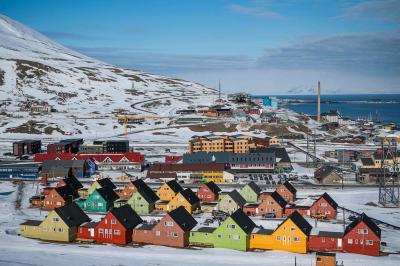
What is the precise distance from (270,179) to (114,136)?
64933 mm

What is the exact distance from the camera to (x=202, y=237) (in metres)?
39.5

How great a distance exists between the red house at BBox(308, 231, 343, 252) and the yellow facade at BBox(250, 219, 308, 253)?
0.91 metres

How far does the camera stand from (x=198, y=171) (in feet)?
234

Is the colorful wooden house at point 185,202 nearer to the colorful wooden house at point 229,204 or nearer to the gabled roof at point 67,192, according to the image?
the colorful wooden house at point 229,204

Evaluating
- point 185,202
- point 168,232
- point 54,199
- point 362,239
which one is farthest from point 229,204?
point 54,199

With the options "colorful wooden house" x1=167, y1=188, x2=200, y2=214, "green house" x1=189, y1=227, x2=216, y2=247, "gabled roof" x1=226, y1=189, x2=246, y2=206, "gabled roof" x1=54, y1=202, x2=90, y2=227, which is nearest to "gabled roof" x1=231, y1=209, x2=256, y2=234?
"green house" x1=189, y1=227, x2=216, y2=247

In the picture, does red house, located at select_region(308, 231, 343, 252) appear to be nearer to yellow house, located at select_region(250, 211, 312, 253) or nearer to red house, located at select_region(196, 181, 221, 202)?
yellow house, located at select_region(250, 211, 312, 253)

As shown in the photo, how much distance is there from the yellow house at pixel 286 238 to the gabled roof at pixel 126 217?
1123 centimetres

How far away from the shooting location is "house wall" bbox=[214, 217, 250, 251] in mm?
38125

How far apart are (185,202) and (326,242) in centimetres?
1801

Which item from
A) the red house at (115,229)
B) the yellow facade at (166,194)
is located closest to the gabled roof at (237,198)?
the yellow facade at (166,194)

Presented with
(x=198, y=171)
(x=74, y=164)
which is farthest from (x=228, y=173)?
(x=74, y=164)

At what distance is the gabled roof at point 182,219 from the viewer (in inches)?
1556

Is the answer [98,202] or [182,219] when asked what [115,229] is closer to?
[182,219]
